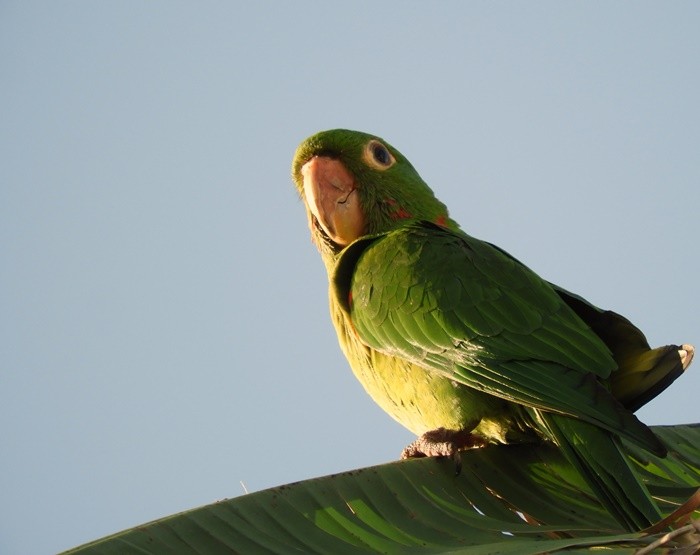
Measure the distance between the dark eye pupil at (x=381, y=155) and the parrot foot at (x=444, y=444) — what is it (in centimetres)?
152

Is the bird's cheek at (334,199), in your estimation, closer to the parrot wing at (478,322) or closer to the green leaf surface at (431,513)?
the parrot wing at (478,322)

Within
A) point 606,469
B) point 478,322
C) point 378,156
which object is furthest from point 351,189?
point 606,469

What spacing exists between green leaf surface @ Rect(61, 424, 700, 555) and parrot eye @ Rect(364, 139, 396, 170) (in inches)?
63.2

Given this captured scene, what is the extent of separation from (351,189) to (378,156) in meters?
0.24

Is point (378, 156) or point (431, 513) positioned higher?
point (378, 156)

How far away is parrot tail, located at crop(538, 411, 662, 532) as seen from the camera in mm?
2115

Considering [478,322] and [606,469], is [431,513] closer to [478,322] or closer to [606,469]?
[606,469]

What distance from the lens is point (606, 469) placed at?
7.47ft

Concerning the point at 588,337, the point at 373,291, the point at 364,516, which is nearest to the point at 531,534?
the point at 364,516

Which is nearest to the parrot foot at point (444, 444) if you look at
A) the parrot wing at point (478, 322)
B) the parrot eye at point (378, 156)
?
the parrot wing at point (478, 322)

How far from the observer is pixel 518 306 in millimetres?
2803

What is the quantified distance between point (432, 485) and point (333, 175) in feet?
5.95

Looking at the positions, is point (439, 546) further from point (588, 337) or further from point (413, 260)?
point (413, 260)

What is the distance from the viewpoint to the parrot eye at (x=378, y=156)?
393 cm
